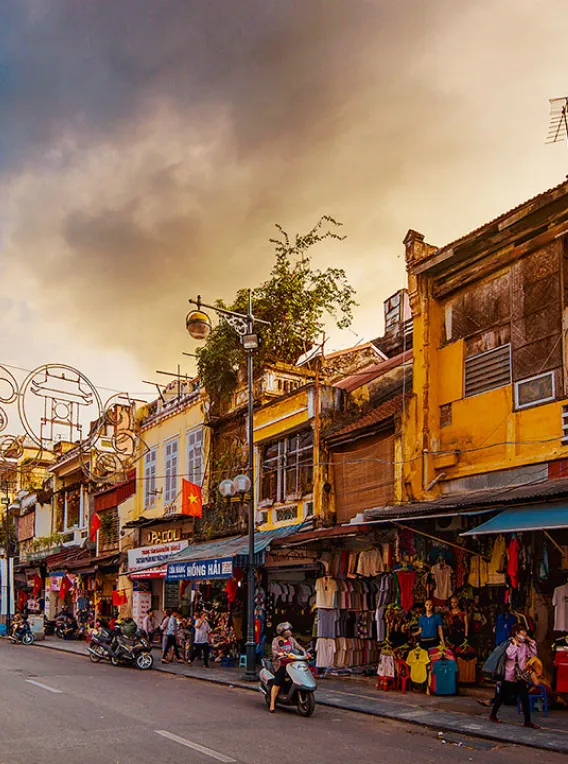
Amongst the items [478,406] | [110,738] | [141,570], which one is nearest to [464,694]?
[478,406]

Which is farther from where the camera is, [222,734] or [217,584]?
[217,584]

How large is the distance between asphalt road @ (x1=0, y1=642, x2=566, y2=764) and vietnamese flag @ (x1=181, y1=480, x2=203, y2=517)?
329 inches

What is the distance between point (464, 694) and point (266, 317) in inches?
521

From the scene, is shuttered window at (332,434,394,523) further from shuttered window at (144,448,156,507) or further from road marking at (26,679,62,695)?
shuttered window at (144,448,156,507)

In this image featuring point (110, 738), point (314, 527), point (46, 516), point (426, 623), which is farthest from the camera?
point (46, 516)

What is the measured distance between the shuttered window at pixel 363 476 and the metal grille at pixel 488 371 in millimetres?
2443

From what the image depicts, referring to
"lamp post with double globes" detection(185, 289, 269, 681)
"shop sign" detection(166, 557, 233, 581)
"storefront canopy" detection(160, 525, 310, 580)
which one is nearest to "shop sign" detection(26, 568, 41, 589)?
"storefront canopy" detection(160, 525, 310, 580)

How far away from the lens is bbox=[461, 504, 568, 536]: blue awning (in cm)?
1163

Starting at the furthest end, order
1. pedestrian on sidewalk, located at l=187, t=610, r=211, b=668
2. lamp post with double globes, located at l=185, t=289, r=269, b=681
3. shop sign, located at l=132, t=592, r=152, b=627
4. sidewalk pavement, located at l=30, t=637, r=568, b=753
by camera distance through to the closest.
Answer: shop sign, located at l=132, t=592, r=152, b=627 < pedestrian on sidewalk, located at l=187, t=610, r=211, b=668 < lamp post with double globes, located at l=185, t=289, r=269, b=681 < sidewalk pavement, located at l=30, t=637, r=568, b=753

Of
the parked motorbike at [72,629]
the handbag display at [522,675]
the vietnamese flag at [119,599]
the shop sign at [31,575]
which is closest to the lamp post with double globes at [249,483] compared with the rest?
the handbag display at [522,675]

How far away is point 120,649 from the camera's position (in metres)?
21.0

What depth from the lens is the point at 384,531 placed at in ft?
55.5

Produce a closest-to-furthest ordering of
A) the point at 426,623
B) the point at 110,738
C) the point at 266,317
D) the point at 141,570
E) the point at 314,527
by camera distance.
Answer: the point at 110,738
the point at 426,623
the point at 314,527
the point at 266,317
the point at 141,570

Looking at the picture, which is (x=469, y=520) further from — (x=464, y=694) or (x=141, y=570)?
(x=141, y=570)
